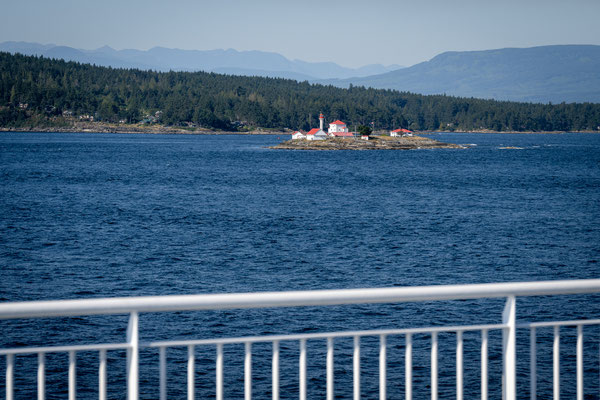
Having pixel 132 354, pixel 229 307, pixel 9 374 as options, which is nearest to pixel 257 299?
pixel 229 307

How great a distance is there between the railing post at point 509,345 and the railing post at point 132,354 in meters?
2.28

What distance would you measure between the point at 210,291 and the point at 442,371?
9.29m

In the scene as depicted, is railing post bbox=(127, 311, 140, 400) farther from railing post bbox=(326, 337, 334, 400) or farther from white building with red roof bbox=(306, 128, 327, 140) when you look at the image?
white building with red roof bbox=(306, 128, 327, 140)

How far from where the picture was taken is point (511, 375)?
4559mm

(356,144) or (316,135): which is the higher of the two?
(316,135)

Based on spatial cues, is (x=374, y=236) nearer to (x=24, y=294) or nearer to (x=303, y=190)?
(x=24, y=294)

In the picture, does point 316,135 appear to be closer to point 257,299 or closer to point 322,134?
point 322,134

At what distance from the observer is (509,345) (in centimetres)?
448

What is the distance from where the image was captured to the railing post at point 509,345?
4367mm

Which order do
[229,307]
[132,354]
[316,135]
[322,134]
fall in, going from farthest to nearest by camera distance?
[322,134] → [316,135] → [132,354] → [229,307]

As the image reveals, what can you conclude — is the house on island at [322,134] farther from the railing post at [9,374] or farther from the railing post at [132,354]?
the railing post at [9,374]

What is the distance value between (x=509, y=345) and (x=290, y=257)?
25664 mm

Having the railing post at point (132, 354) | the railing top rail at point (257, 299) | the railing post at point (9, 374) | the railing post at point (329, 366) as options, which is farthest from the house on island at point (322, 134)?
the railing post at point (9, 374)

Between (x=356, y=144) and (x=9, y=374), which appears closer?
(x=9, y=374)
